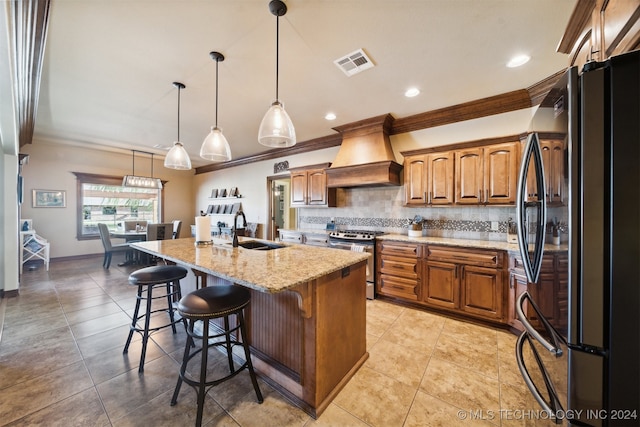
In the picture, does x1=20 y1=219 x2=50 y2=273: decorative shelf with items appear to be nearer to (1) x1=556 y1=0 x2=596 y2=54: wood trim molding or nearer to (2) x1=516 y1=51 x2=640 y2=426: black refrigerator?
(2) x1=516 y1=51 x2=640 y2=426: black refrigerator

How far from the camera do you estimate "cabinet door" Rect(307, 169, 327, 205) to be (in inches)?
171

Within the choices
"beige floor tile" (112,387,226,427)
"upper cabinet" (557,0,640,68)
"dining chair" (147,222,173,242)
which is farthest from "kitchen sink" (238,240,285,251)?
"dining chair" (147,222,173,242)

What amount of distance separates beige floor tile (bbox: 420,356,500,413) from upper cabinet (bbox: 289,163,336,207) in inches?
115

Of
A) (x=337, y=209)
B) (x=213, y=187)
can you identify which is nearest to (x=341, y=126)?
(x=337, y=209)

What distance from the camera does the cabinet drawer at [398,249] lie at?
3.12 metres

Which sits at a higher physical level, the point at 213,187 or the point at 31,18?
the point at 31,18

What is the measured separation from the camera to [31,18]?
5.53 ft

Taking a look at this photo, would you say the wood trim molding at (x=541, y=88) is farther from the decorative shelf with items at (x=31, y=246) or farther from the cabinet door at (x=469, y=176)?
the decorative shelf with items at (x=31, y=246)

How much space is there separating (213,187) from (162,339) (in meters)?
5.64

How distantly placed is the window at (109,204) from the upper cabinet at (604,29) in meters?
8.30

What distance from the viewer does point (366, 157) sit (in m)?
3.68

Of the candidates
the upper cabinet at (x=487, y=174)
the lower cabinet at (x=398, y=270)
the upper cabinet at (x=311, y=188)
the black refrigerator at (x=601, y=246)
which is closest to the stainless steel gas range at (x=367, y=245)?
the lower cabinet at (x=398, y=270)

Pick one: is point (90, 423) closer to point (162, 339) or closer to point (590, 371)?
point (162, 339)

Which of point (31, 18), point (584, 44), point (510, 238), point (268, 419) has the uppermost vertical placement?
point (31, 18)
